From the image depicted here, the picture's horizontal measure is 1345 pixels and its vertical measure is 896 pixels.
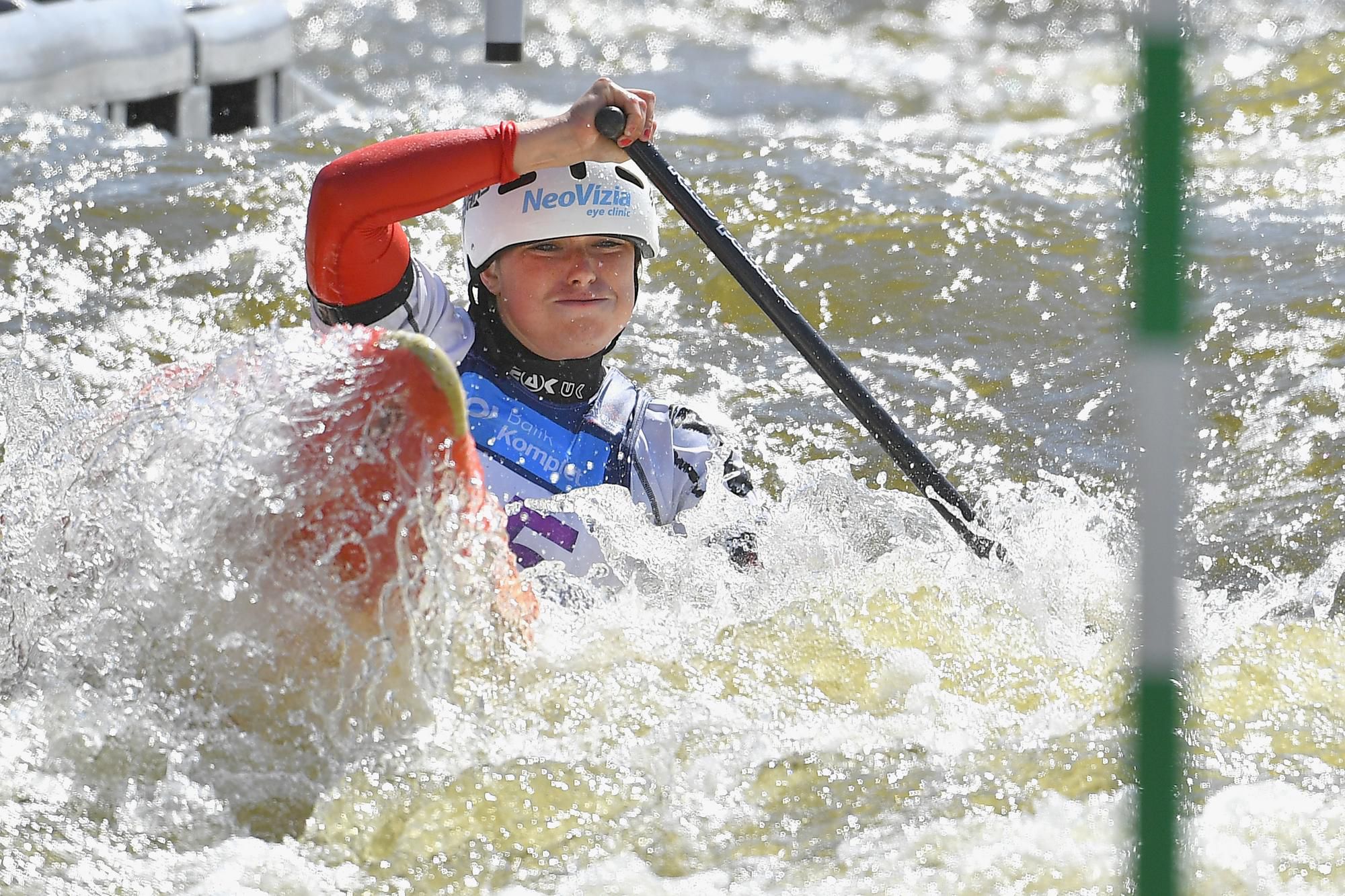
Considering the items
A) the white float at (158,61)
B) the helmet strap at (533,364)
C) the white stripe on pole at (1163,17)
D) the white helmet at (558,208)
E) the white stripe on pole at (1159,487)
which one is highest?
the white float at (158,61)

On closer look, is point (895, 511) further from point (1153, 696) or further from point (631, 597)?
point (1153, 696)

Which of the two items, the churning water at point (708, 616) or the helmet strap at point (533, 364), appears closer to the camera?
the churning water at point (708, 616)

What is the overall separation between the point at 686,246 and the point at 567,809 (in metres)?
3.51

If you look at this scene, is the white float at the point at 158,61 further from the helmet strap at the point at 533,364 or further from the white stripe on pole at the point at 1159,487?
the white stripe on pole at the point at 1159,487

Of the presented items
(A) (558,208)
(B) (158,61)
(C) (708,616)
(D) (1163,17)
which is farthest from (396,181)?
(B) (158,61)

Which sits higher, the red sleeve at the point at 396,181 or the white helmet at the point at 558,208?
the white helmet at the point at 558,208

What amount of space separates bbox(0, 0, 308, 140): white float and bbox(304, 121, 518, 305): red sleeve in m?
4.20

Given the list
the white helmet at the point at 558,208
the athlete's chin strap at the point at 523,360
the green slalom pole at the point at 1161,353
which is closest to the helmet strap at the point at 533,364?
the athlete's chin strap at the point at 523,360

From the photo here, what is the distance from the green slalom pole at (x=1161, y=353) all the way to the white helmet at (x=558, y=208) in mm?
2141

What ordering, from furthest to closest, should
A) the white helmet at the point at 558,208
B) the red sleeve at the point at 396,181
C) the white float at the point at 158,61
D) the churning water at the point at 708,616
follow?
the white float at the point at 158,61 < the white helmet at the point at 558,208 < the red sleeve at the point at 396,181 < the churning water at the point at 708,616

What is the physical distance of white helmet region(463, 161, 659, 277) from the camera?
3344 mm

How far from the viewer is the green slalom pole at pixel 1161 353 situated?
1.25 m

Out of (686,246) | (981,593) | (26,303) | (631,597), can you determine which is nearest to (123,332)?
(26,303)

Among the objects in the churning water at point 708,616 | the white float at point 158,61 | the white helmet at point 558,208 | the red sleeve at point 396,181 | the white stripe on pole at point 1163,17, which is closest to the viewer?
the white stripe on pole at point 1163,17
